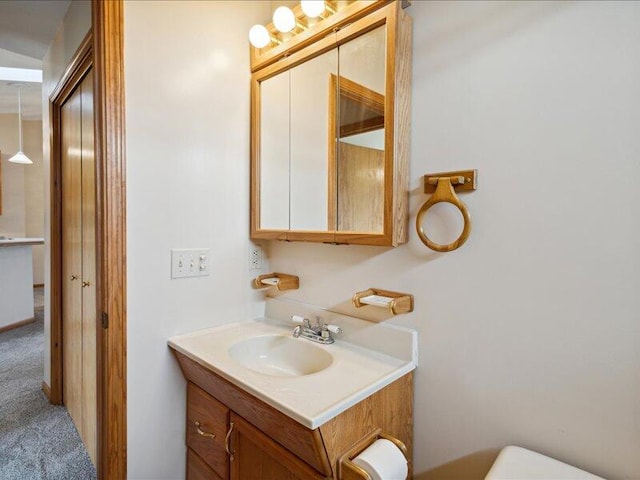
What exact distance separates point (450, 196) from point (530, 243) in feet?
0.82

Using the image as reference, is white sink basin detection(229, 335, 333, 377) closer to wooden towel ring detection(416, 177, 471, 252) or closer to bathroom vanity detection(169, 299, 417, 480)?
bathroom vanity detection(169, 299, 417, 480)

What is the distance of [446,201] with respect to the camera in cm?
107

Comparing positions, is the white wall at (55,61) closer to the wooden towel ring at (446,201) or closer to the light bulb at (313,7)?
the light bulb at (313,7)

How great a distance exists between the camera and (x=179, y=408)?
4.70ft

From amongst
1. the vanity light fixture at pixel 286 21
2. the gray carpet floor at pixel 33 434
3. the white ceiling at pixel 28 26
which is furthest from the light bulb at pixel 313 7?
the gray carpet floor at pixel 33 434

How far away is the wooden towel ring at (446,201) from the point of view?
1.04m

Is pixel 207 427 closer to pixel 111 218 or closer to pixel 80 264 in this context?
pixel 111 218

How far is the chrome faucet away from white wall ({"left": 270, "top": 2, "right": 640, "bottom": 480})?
11.8 inches

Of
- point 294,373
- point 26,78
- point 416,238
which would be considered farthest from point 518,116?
point 26,78

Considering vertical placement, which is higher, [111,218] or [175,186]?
[175,186]

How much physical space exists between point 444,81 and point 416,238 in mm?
512

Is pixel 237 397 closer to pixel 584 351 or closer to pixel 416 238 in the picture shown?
pixel 416 238

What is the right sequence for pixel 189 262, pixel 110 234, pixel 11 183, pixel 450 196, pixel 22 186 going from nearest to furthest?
1. pixel 450 196
2. pixel 110 234
3. pixel 189 262
4. pixel 11 183
5. pixel 22 186

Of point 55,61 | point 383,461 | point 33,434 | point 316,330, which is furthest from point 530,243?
point 55,61
